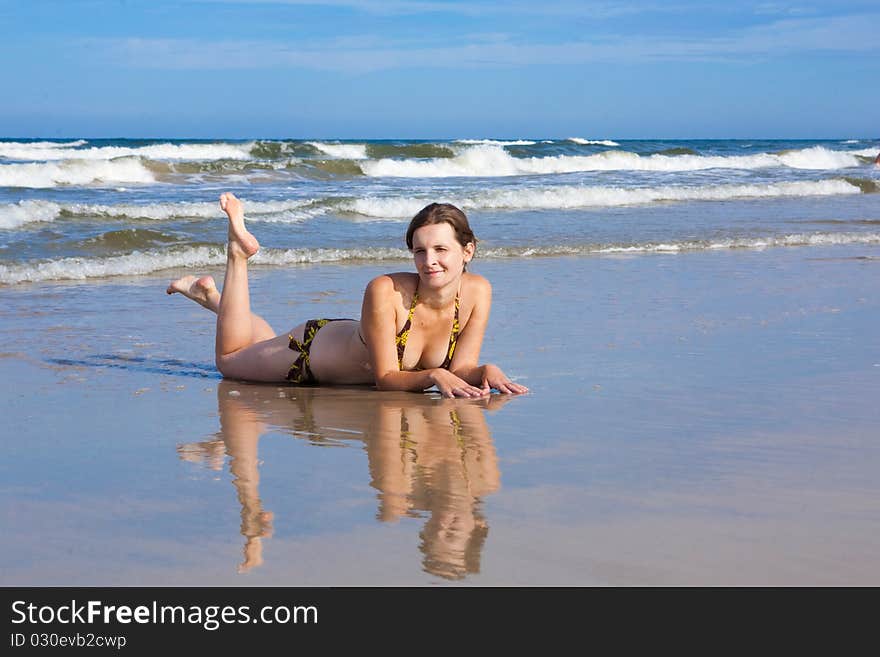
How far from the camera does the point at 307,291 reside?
880 centimetres

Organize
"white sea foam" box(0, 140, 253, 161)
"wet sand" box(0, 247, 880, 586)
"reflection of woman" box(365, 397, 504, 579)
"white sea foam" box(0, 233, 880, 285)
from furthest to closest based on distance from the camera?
"white sea foam" box(0, 140, 253, 161) < "white sea foam" box(0, 233, 880, 285) < "reflection of woman" box(365, 397, 504, 579) < "wet sand" box(0, 247, 880, 586)

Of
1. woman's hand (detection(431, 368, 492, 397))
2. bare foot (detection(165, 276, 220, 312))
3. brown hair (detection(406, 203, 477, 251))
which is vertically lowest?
woman's hand (detection(431, 368, 492, 397))

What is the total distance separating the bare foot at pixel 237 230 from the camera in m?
5.68

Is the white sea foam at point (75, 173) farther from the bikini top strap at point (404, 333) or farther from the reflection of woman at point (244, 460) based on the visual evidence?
the reflection of woman at point (244, 460)

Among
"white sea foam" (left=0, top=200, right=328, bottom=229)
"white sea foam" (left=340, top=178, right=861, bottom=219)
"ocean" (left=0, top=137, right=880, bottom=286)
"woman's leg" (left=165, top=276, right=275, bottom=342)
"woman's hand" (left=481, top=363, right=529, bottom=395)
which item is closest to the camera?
"woman's hand" (left=481, top=363, right=529, bottom=395)

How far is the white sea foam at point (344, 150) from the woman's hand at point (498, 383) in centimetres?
2618

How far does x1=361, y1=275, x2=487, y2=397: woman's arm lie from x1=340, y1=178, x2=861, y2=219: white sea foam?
10.6 meters

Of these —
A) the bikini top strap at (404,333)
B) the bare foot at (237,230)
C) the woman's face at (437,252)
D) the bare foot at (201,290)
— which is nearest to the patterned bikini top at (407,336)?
the bikini top strap at (404,333)

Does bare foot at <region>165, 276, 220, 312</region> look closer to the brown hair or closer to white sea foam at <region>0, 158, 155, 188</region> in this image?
the brown hair

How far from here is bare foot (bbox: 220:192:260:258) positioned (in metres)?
5.68

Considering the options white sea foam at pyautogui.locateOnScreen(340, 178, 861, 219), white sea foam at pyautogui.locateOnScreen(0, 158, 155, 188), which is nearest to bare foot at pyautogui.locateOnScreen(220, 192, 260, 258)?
white sea foam at pyautogui.locateOnScreen(340, 178, 861, 219)

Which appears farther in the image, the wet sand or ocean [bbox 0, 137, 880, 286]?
ocean [bbox 0, 137, 880, 286]
